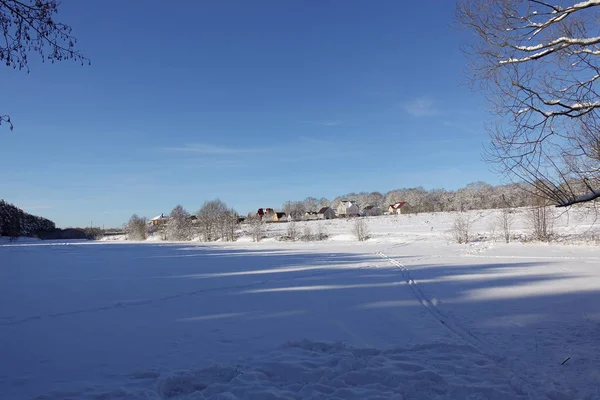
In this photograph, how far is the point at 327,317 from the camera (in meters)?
7.79

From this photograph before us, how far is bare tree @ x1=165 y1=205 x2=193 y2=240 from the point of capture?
2867 inches

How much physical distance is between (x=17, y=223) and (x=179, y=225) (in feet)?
84.2

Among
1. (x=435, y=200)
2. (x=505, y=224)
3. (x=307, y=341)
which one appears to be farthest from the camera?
(x=435, y=200)

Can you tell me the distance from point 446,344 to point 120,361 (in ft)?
15.2

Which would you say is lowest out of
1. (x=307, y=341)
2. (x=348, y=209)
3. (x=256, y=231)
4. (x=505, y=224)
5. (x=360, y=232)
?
(x=307, y=341)

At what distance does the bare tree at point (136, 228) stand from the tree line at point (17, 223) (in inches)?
700

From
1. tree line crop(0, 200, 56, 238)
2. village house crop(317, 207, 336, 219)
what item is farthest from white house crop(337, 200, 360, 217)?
tree line crop(0, 200, 56, 238)

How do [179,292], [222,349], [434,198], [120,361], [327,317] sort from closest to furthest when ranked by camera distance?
[120,361]
[222,349]
[327,317]
[179,292]
[434,198]

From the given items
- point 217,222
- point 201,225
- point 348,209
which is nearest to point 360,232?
point 217,222

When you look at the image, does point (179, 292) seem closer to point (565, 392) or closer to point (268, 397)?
point (268, 397)

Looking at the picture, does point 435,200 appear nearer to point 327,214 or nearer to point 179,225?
point 327,214

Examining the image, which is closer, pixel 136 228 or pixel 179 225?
pixel 179 225

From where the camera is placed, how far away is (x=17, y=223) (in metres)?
62.6

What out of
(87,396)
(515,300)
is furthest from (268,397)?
(515,300)
